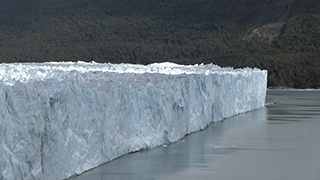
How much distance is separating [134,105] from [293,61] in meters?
36.9

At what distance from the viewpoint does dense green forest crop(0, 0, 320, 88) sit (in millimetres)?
51312

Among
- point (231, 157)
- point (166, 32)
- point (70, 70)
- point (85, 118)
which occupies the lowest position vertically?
point (231, 157)

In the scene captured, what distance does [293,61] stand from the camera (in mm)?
46188

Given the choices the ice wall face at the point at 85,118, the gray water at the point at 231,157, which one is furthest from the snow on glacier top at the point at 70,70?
the gray water at the point at 231,157

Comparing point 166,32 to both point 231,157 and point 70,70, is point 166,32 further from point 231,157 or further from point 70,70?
point 231,157

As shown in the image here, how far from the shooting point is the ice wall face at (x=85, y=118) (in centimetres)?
677

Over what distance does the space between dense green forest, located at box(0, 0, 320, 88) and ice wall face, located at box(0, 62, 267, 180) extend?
33.3 m

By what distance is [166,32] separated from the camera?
2296 inches

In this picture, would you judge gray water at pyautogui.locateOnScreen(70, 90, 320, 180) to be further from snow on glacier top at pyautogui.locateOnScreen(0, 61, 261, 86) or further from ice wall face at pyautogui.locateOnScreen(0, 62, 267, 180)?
snow on glacier top at pyautogui.locateOnScreen(0, 61, 261, 86)

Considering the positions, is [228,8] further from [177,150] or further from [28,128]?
[28,128]

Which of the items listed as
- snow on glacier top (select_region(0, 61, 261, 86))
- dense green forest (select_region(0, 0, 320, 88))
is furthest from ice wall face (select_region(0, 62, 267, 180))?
dense green forest (select_region(0, 0, 320, 88))

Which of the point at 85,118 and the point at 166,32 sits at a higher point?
the point at 166,32

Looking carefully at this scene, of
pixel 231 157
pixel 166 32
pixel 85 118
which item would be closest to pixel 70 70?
pixel 231 157

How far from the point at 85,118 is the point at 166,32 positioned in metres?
50.1
